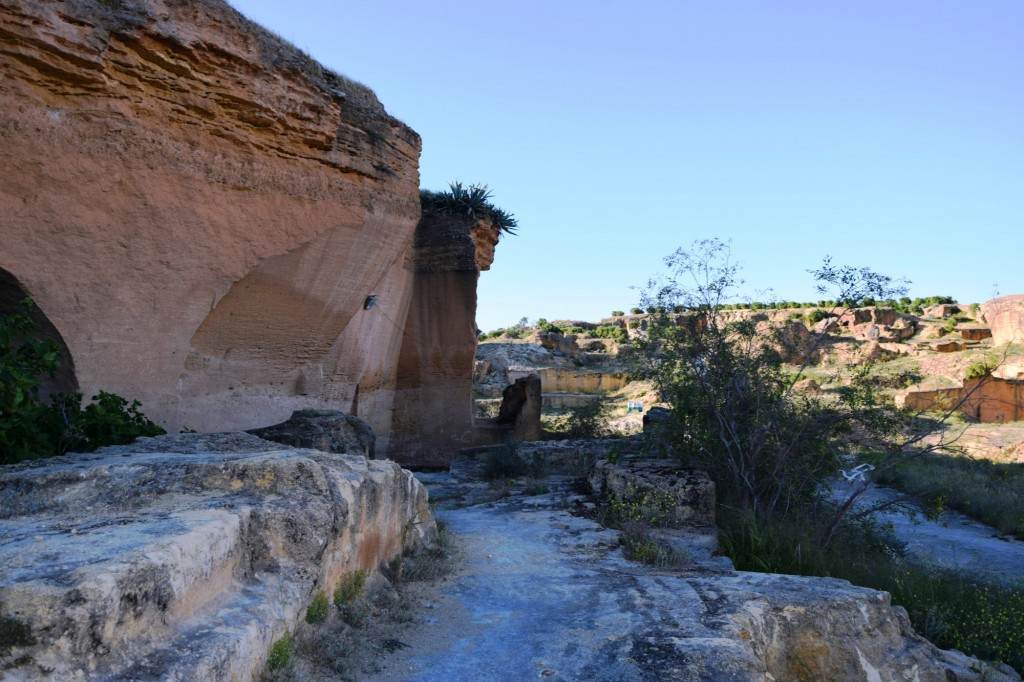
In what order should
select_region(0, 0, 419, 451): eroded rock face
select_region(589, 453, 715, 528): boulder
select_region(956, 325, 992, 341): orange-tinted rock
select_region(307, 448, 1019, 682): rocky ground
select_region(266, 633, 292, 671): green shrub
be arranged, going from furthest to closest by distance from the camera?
select_region(956, 325, 992, 341): orange-tinted rock
select_region(589, 453, 715, 528): boulder
select_region(0, 0, 419, 451): eroded rock face
select_region(307, 448, 1019, 682): rocky ground
select_region(266, 633, 292, 671): green shrub

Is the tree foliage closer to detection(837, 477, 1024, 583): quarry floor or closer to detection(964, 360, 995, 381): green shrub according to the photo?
detection(837, 477, 1024, 583): quarry floor

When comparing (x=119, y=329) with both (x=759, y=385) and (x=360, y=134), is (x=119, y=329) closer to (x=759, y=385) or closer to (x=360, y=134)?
(x=360, y=134)

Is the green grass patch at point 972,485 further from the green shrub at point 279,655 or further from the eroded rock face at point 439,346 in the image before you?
the green shrub at point 279,655

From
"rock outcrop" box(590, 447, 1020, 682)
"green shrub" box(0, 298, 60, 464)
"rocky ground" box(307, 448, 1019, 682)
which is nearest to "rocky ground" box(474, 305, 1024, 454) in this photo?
"rocky ground" box(307, 448, 1019, 682)

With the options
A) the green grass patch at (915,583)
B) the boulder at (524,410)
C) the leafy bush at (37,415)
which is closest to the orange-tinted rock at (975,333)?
the boulder at (524,410)

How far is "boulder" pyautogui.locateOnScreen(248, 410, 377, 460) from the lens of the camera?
743cm

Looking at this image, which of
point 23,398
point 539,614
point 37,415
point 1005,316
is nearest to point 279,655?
point 539,614

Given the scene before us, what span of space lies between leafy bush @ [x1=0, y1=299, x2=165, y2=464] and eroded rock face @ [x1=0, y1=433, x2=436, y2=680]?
0.49 meters

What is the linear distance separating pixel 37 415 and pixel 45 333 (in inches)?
79.0

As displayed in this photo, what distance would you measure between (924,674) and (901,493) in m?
10.3

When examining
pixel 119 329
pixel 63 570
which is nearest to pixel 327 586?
pixel 63 570

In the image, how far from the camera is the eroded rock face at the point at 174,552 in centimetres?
213

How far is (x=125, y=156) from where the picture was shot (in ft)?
22.2

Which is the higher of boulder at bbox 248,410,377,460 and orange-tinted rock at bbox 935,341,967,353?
→ orange-tinted rock at bbox 935,341,967,353
